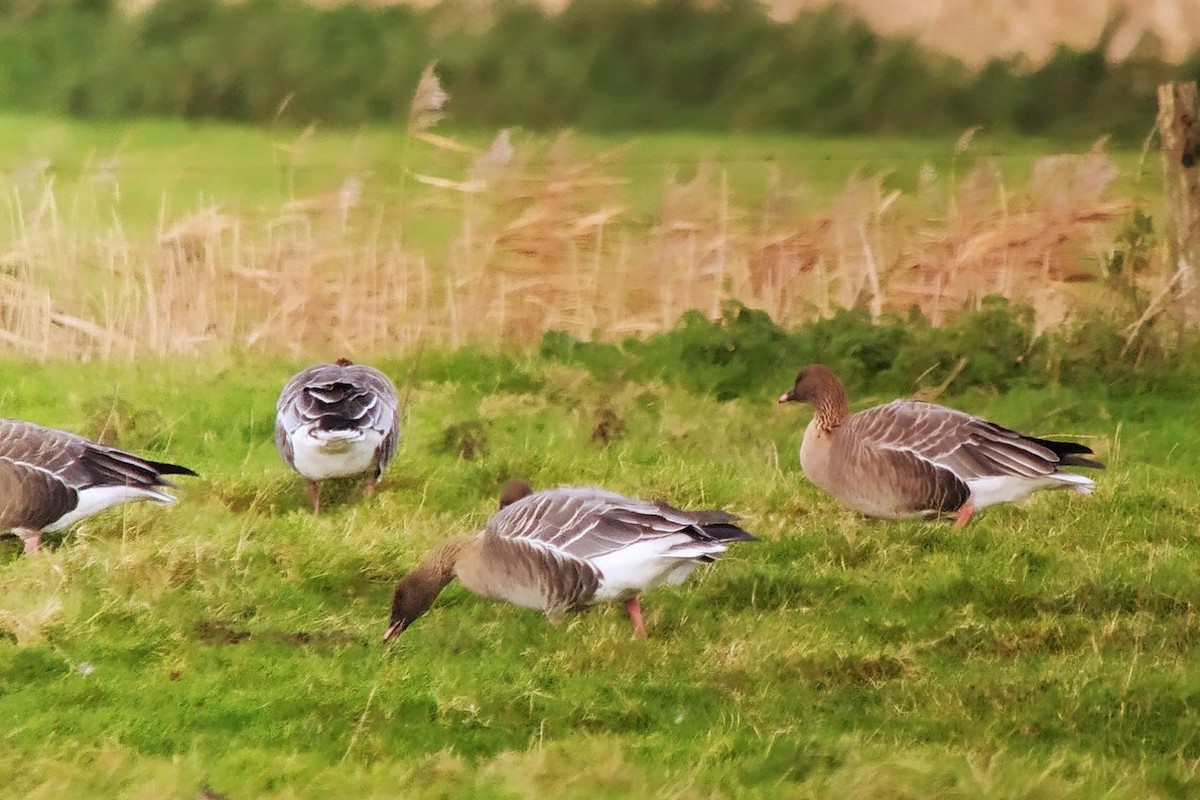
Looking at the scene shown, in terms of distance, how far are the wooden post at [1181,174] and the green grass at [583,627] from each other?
1.88 feet

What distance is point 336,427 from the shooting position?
173 inches

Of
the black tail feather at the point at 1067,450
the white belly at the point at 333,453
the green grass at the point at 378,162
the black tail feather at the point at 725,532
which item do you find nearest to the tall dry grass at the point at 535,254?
the green grass at the point at 378,162

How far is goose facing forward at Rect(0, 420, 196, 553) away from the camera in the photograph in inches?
163

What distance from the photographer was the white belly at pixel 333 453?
439cm

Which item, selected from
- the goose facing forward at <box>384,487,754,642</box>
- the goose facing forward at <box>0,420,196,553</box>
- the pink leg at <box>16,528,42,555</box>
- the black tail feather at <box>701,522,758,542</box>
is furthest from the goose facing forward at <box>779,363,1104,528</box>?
the pink leg at <box>16,528,42,555</box>

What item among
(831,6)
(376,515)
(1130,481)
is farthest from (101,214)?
(1130,481)

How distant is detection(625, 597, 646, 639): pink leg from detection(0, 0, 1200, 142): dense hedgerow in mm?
1861

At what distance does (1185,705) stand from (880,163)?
2.23 m

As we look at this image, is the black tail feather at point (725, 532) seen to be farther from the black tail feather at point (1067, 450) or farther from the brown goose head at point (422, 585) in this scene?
the black tail feather at point (1067, 450)

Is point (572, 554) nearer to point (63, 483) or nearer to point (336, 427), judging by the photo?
point (336, 427)

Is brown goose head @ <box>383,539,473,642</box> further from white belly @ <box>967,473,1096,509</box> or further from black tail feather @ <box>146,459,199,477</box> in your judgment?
white belly @ <box>967,473,1096,509</box>

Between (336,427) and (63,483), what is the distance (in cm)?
81

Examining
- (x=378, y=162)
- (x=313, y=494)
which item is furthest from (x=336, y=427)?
(x=378, y=162)

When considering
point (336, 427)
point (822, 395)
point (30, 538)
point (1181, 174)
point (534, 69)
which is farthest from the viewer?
point (1181, 174)
